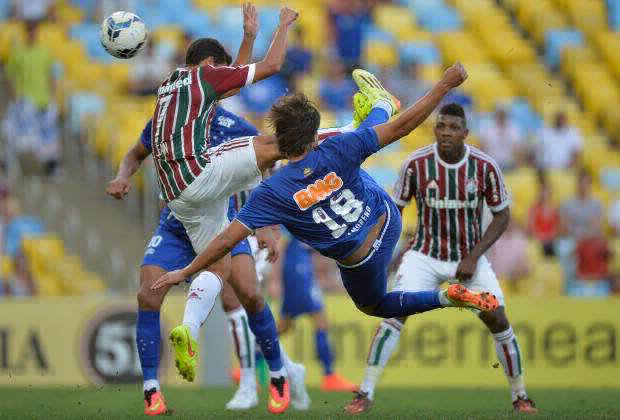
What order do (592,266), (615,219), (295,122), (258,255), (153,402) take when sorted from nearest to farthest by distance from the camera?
1. (295,122)
2. (153,402)
3. (258,255)
4. (592,266)
5. (615,219)

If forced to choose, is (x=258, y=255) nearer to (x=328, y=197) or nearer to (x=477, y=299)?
(x=328, y=197)

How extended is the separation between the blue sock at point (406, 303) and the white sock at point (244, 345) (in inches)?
74.9

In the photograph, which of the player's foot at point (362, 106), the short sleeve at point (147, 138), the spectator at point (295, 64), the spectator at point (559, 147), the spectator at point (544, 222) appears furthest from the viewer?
the spectator at point (559, 147)

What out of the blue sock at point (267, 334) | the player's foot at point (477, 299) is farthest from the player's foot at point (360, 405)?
the player's foot at point (477, 299)

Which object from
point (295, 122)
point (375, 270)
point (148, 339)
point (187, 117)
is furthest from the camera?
point (148, 339)

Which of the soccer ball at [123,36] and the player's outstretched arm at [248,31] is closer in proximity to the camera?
the soccer ball at [123,36]

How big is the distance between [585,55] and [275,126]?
1356cm

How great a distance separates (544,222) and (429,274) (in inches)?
249

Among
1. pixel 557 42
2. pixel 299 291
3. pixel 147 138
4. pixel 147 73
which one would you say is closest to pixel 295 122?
pixel 147 138

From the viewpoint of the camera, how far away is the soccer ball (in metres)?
9.70

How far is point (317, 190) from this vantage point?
8781 millimetres

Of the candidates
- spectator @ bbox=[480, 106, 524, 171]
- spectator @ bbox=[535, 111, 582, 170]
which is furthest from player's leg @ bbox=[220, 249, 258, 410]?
spectator @ bbox=[535, 111, 582, 170]

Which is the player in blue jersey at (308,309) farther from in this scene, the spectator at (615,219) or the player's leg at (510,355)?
the spectator at (615,219)

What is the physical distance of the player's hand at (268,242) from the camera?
1049cm
